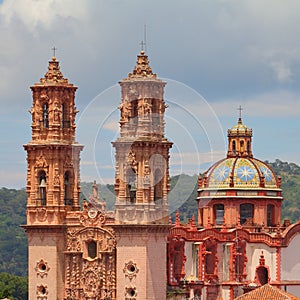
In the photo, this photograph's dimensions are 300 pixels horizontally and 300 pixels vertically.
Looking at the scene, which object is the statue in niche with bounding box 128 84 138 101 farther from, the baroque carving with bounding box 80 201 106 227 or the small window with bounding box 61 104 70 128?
the baroque carving with bounding box 80 201 106 227

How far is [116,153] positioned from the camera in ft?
409

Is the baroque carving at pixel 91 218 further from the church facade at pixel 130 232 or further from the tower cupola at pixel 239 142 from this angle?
the tower cupola at pixel 239 142

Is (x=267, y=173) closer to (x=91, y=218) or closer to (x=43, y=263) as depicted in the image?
(x=91, y=218)

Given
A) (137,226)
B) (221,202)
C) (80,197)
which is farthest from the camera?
(221,202)

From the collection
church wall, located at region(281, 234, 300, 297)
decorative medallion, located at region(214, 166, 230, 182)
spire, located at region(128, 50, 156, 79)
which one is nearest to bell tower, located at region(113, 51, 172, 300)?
spire, located at region(128, 50, 156, 79)

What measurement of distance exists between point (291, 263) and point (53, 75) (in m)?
22.3

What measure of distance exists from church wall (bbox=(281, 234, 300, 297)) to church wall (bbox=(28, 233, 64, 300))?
17.2 m

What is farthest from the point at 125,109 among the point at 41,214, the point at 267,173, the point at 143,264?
the point at 267,173

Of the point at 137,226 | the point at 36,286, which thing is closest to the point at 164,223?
the point at 137,226

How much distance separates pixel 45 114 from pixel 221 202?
1807cm

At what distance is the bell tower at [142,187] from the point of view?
403ft

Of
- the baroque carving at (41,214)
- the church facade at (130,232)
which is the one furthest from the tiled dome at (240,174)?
the baroque carving at (41,214)

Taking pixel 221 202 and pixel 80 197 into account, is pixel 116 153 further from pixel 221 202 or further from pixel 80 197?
pixel 221 202

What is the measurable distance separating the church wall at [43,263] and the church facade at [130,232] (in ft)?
0.22
